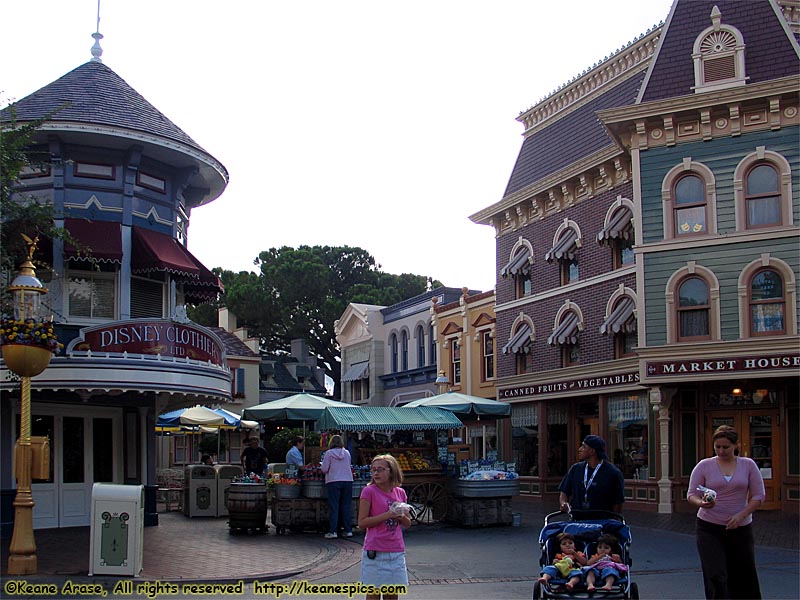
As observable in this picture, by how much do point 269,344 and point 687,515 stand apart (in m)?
39.8

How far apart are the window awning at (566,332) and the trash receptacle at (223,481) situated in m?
9.64

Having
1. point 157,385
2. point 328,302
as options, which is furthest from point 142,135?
point 328,302

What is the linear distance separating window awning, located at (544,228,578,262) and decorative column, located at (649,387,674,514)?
19.2ft

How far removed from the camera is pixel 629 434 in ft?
79.9

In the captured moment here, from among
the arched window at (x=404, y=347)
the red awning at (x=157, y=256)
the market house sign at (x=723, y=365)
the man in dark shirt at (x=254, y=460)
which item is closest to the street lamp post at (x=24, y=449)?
the red awning at (x=157, y=256)


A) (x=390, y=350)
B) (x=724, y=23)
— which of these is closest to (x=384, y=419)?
(x=724, y=23)

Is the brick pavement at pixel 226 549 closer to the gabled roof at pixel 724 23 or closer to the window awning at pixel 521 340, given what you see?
the window awning at pixel 521 340

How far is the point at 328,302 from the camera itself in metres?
57.5

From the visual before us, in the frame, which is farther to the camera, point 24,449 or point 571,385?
point 571,385

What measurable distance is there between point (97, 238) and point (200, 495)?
7.12m

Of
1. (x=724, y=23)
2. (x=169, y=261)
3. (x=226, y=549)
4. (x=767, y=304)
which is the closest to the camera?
(x=226, y=549)

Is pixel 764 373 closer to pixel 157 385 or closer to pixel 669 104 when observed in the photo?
pixel 669 104

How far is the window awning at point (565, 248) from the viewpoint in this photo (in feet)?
87.0

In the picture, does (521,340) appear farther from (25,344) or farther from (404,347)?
(25,344)
